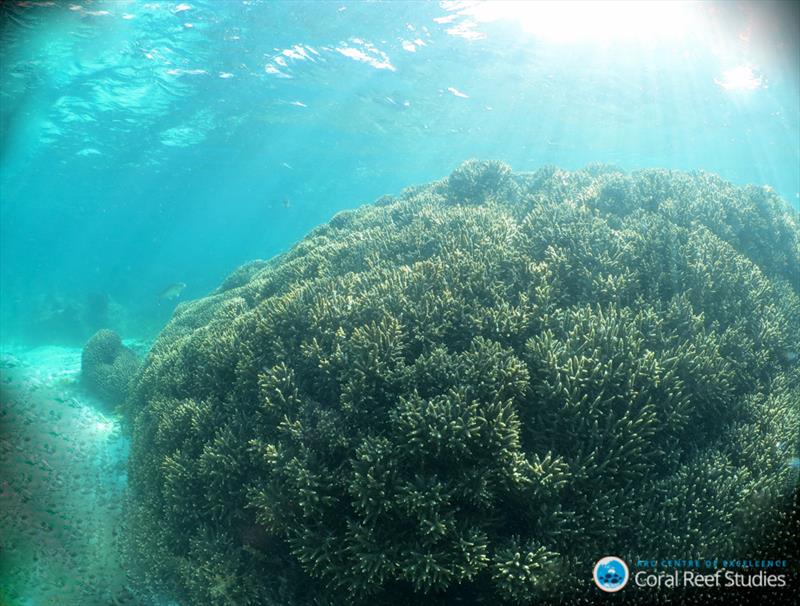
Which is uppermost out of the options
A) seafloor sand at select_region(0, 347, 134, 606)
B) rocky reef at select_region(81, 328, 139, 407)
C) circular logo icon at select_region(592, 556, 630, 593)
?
circular logo icon at select_region(592, 556, 630, 593)

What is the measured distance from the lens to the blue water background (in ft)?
63.3

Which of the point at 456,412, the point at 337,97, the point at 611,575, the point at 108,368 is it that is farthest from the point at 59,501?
the point at 337,97

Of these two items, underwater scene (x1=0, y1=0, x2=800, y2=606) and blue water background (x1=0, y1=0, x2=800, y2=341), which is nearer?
underwater scene (x1=0, y1=0, x2=800, y2=606)

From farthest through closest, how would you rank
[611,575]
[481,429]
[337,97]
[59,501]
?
1. [337,97]
2. [59,501]
3. [481,429]
4. [611,575]

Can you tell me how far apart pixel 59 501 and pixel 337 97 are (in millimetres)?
30349

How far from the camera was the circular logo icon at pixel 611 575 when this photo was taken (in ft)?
13.5

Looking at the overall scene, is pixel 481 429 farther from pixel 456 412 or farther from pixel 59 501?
pixel 59 501

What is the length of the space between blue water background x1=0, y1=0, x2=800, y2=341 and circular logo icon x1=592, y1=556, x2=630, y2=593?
16.1 feet

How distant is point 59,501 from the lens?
8.95 m

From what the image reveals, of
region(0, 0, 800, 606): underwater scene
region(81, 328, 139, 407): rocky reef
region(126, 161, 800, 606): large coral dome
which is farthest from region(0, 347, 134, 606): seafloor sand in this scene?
region(126, 161, 800, 606): large coral dome

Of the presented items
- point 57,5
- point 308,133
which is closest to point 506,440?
point 57,5

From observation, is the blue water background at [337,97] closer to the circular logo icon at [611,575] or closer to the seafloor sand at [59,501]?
the circular logo icon at [611,575]

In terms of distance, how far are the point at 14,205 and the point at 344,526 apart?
100m

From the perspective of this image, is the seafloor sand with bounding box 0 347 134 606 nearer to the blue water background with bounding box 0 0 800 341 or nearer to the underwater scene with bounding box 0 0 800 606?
the underwater scene with bounding box 0 0 800 606
